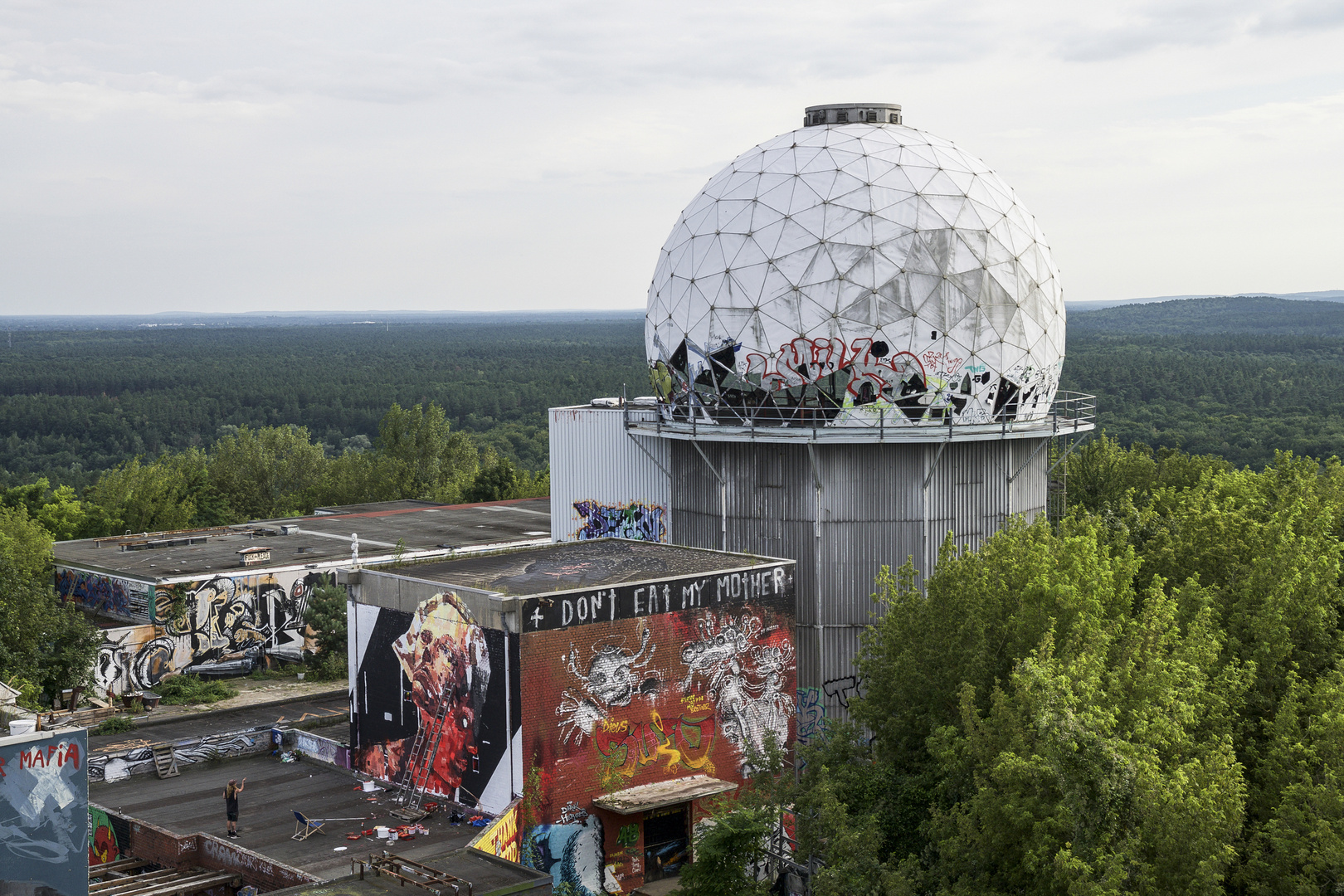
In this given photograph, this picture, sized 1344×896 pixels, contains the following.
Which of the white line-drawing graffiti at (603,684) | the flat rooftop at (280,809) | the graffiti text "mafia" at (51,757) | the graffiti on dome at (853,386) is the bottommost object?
the flat rooftop at (280,809)

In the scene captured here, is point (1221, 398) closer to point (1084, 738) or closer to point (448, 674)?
point (448, 674)

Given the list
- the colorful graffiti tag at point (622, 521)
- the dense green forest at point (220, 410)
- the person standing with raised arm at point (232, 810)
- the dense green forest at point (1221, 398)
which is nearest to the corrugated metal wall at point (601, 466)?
the colorful graffiti tag at point (622, 521)

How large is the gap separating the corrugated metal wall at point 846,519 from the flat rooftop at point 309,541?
1587 centimetres

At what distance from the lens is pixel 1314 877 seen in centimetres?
1916

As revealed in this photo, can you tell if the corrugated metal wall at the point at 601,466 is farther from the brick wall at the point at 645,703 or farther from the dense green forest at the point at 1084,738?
the dense green forest at the point at 1084,738

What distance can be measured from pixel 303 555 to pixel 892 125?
2480 centimetres

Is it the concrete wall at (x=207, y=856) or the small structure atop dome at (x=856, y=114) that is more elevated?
the small structure atop dome at (x=856, y=114)

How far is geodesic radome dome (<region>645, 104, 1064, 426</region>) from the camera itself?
32281 mm

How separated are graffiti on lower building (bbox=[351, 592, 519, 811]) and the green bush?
41.8 feet

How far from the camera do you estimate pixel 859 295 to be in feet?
106

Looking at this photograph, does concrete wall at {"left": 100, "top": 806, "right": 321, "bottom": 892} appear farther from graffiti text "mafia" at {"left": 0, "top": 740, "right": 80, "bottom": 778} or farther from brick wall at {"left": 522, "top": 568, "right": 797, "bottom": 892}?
graffiti text "mafia" at {"left": 0, "top": 740, "right": 80, "bottom": 778}

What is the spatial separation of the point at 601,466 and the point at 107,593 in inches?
677

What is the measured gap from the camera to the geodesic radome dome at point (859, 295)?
106 ft

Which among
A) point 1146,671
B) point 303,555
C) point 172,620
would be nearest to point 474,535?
point 303,555
